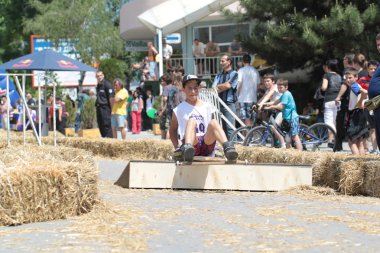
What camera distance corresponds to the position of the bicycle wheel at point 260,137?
17000 mm

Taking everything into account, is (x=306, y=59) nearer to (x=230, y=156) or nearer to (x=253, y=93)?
(x=253, y=93)

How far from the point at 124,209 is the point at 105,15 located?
159 feet

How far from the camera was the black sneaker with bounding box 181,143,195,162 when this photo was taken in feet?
36.6

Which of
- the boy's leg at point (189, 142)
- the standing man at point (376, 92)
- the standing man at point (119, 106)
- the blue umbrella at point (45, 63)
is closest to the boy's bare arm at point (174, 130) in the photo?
the boy's leg at point (189, 142)

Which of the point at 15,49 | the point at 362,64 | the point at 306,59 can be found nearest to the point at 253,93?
the point at 362,64

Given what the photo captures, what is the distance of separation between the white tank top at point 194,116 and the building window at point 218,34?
70.3 ft

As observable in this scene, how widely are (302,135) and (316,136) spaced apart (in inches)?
16.3

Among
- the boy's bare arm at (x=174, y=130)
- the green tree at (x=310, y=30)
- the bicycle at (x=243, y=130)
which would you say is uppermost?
the green tree at (x=310, y=30)

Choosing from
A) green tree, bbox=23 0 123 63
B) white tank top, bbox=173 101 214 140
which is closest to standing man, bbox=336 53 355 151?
white tank top, bbox=173 101 214 140

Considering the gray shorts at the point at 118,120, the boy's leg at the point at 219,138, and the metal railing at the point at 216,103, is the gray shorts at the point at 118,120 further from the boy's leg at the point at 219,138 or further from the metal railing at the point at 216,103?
the boy's leg at the point at 219,138

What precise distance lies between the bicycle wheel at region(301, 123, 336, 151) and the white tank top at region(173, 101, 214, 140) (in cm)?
549

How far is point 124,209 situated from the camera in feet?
30.6

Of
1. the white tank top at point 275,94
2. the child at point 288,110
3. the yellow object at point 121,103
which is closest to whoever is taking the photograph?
the child at point 288,110

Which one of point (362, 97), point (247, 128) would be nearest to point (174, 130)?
point (362, 97)
